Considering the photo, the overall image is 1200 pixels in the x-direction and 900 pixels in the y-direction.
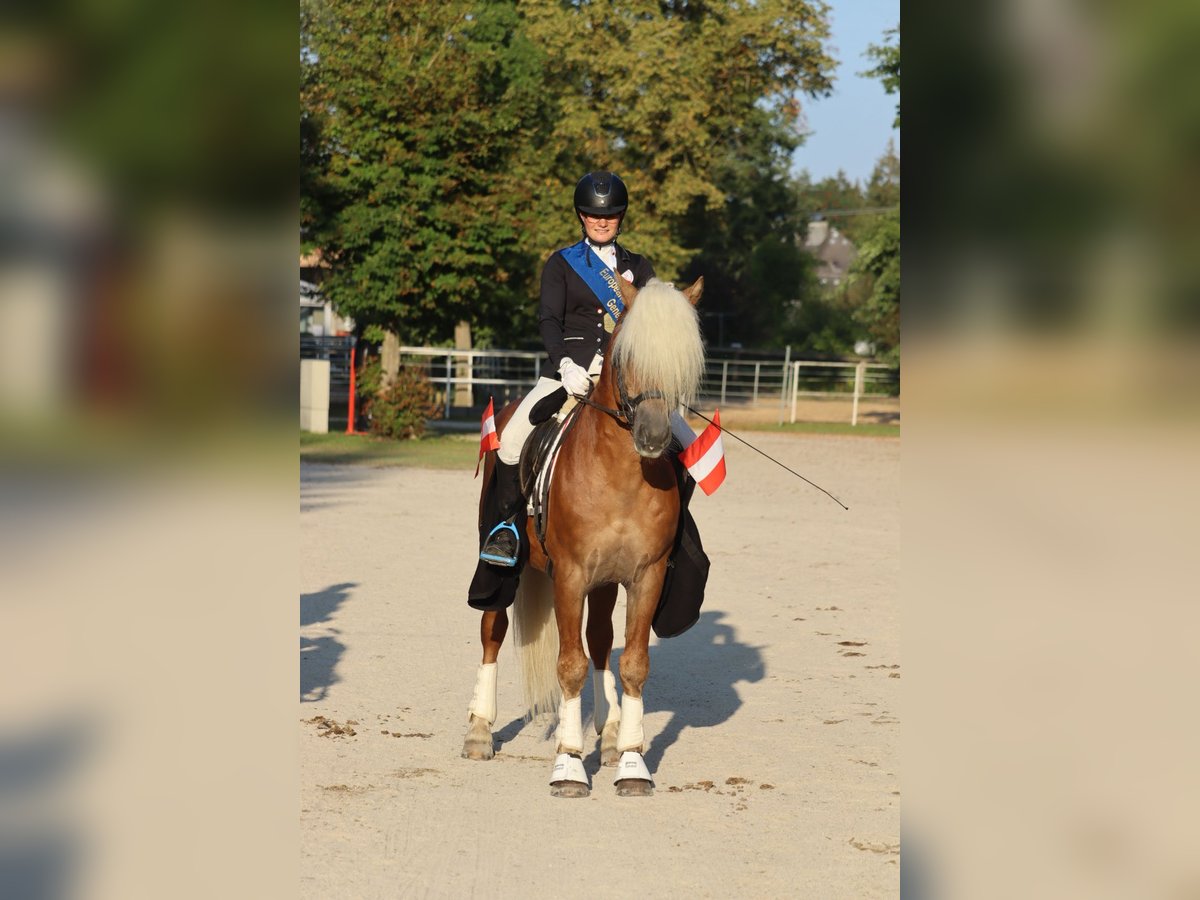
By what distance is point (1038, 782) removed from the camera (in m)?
1.63

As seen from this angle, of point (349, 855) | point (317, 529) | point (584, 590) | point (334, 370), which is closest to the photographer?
point (349, 855)

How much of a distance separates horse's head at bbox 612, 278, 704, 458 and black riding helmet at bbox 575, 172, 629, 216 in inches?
34.4

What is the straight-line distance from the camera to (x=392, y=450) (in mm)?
23875

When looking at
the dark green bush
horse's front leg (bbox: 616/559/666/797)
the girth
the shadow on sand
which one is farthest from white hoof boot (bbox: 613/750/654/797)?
the dark green bush

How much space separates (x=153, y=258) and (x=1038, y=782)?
4.00 ft

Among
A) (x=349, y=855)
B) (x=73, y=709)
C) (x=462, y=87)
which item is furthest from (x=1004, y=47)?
(x=462, y=87)

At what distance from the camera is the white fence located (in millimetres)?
31125

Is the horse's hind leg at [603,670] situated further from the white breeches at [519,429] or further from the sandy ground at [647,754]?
the white breeches at [519,429]

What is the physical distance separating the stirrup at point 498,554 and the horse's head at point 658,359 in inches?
44.1

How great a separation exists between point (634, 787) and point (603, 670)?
99cm

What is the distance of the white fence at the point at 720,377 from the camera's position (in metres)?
31.1

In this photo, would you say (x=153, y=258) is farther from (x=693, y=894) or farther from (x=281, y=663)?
(x=693, y=894)

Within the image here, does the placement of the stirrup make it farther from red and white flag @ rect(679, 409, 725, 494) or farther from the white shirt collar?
the white shirt collar

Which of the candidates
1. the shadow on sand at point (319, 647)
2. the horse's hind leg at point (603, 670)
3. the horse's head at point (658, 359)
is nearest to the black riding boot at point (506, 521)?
the horse's hind leg at point (603, 670)
